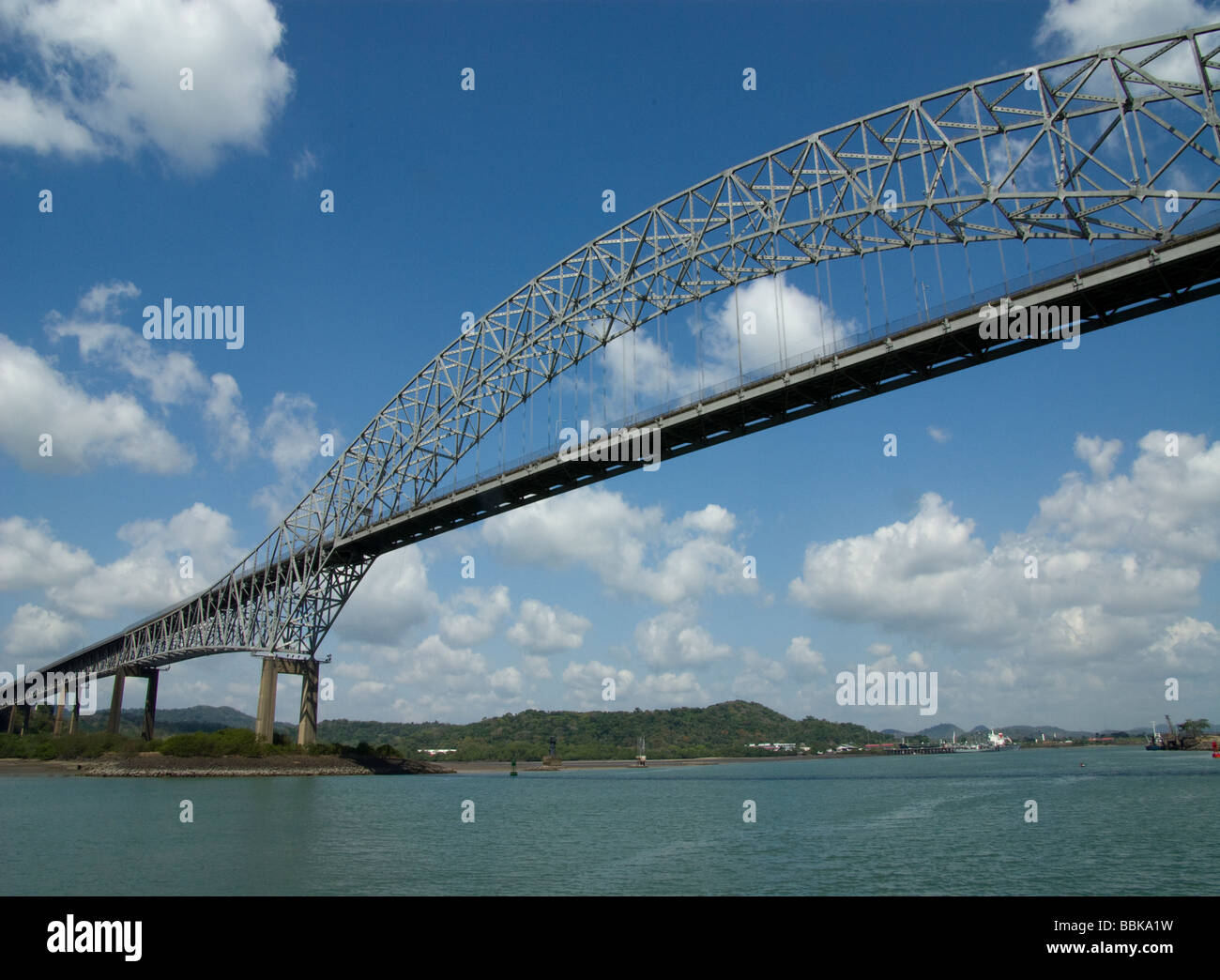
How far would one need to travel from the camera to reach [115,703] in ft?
271

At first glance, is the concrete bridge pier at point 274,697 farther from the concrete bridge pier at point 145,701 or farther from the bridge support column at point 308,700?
the concrete bridge pier at point 145,701

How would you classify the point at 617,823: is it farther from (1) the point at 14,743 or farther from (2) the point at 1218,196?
(1) the point at 14,743

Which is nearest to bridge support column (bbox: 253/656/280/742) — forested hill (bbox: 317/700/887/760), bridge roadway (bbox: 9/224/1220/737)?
bridge roadway (bbox: 9/224/1220/737)

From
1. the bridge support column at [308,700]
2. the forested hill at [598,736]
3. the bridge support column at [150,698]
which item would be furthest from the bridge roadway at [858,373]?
the forested hill at [598,736]

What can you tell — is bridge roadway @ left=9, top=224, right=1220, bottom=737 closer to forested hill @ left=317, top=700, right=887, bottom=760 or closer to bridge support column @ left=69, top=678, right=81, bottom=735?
bridge support column @ left=69, top=678, right=81, bottom=735

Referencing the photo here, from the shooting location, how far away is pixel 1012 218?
28609mm

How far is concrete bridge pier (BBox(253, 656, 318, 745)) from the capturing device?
197 feet

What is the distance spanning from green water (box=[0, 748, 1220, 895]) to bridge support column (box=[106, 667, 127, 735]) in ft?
149

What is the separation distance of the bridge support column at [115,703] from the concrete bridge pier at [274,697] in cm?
2926

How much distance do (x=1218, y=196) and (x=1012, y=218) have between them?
592 cm

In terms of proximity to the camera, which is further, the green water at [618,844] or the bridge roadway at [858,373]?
the bridge roadway at [858,373]

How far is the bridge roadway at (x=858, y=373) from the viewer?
1026 inches
